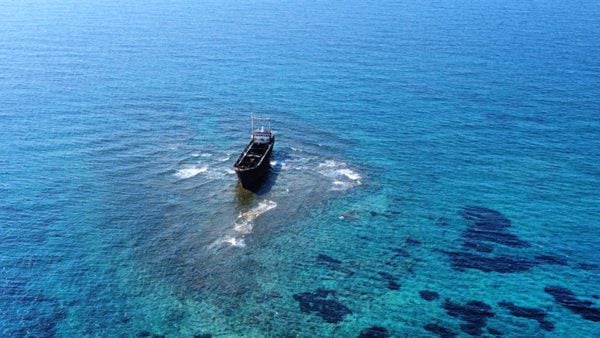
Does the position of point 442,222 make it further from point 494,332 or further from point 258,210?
point 258,210

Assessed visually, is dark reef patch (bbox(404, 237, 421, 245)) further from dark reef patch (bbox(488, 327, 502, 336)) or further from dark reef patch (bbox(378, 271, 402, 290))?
dark reef patch (bbox(488, 327, 502, 336))

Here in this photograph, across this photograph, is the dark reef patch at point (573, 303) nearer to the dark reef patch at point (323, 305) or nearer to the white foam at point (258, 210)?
the dark reef patch at point (323, 305)

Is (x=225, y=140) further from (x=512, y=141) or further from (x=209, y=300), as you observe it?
(x=512, y=141)

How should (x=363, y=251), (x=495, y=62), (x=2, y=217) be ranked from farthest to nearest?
(x=495, y=62), (x=2, y=217), (x=363, y=251)

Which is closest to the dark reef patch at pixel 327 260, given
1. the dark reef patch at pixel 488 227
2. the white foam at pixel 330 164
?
the dark reef patch at pixel 488 227

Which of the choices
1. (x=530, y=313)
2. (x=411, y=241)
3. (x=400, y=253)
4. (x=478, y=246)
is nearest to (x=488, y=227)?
(x=478, y=246)

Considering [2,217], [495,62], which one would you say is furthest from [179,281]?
[495,62]

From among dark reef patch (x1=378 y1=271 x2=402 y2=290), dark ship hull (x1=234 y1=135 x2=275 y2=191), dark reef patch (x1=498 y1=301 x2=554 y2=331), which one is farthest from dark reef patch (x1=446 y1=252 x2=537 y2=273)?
dark ship hull (x1=234 y1=135 x2=275 y2=191)
